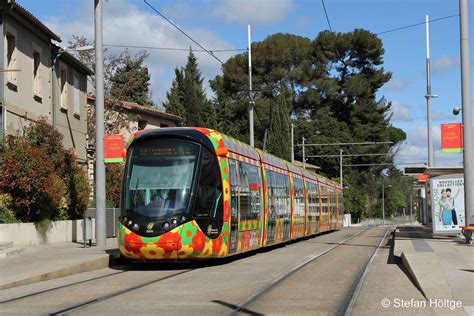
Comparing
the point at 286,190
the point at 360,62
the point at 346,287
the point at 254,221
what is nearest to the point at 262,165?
the point at 254,221

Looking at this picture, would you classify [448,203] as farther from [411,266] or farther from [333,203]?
[333,203]

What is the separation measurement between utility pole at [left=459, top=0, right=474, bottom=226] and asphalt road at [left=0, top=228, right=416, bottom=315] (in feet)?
17.6

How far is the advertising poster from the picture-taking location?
23.6 metres

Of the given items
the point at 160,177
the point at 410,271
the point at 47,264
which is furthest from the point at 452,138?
the point at 47,264

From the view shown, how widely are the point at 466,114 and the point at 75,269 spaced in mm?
12209

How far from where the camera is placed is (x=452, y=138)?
70.7 ft

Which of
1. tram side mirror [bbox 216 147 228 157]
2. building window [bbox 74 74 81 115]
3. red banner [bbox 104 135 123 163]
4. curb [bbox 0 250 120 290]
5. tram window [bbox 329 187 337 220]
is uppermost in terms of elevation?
building window [bbox 74 74 81 115]

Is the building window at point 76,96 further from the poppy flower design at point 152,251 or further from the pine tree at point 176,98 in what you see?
the pine tree at point 176,98

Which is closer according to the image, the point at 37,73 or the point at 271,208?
the point at 271,208

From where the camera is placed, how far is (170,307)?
371 inches

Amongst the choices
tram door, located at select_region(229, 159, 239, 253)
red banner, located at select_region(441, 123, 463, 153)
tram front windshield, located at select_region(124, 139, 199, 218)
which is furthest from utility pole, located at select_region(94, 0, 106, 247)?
red banner, located at select_region(441, 123, 463, 153)

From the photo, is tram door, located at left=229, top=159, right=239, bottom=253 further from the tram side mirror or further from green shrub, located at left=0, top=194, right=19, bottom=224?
green shrub, located at left=0, top=194, right=19, bottom=224

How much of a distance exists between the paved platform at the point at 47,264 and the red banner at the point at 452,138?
10.8m

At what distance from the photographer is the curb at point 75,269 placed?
500 inches
